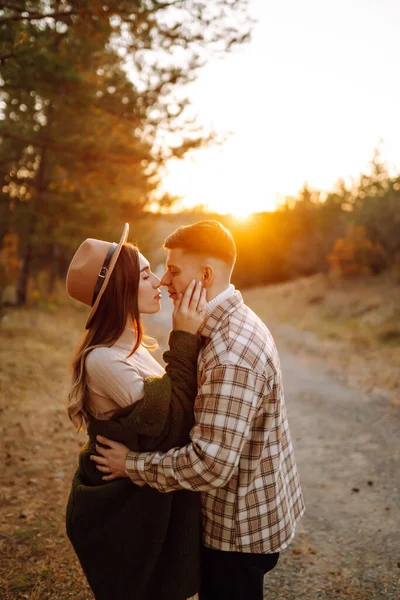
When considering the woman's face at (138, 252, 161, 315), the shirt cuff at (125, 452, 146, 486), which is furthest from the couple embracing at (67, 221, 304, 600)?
the woman's face at (138, 252, 161, 315)

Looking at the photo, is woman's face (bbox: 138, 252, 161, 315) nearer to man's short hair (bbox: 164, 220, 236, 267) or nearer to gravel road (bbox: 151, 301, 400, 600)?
man's short hair (bbox: 164, 220, 236, 267)

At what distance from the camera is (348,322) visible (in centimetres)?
1541

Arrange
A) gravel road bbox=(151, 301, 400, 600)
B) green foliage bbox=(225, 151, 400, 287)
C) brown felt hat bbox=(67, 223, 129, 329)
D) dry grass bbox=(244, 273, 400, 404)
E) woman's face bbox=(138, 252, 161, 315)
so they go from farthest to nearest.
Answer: green foliage bbox=(225, 151, 400, 287), dry grass bbox=(244, 273, 400, 404), gravel road bbox=(151, 301, 400, 600), woman's face bbox=(138, 252, 161, 315), brown felt hat bbox=(67, 223, 129, 329)

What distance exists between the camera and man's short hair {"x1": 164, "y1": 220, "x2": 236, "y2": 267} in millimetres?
2090

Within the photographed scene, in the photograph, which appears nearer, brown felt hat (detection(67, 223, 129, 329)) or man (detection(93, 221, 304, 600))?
man (detection(93, 221, 304, 600))

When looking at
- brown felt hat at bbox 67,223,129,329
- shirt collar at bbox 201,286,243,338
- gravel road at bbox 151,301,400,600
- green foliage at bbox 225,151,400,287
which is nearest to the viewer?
shirt collar at bbox 201,286,243,338

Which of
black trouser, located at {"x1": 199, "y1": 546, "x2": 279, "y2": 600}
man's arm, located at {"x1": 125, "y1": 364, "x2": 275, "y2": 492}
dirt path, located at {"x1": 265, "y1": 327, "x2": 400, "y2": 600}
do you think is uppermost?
man's arm, located at {"x1": 125, "y1": 364, "x2": 275, "y2": 492}

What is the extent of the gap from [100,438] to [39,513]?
103 inches

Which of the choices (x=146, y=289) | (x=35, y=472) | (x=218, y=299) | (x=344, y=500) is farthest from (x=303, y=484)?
(x=218, y=299)

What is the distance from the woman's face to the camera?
2.40 m

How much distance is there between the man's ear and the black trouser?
1.20 meters

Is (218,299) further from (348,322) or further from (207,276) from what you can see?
(348,322)

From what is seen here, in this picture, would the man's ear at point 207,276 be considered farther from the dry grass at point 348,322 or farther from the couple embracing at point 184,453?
the dry grass at point 348,322

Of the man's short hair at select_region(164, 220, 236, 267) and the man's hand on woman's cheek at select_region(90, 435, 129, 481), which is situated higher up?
the man's short hair at select_region(164, 220, 236, 267)
